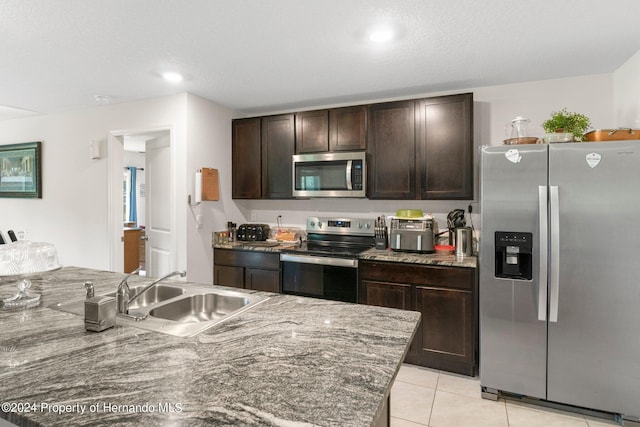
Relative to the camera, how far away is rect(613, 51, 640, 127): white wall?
2.35 m

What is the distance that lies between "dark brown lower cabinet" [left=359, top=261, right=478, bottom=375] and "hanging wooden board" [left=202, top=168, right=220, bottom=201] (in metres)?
1.79

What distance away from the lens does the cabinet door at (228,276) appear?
342cm

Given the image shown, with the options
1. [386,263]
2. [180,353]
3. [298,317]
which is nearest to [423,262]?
[386,263]

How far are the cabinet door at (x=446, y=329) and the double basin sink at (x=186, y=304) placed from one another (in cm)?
152

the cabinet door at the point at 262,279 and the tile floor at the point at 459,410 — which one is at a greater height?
the cabinet door at the point at 262,279

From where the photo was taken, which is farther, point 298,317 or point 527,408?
point 527,408

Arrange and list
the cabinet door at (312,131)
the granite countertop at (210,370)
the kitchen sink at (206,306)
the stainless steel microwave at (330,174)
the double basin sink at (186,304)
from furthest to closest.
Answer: the cabinet door at (312,131)
the stainless steel microwave at (330,174)
the kitchen sink at (206,306)
the double basin sink at (186,304)
the granite countertop at (210,370)

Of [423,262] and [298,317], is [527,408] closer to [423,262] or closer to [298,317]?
[423,262]

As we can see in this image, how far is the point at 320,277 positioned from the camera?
9.89 ft

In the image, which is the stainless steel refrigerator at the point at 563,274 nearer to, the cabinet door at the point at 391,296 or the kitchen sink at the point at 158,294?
the cabinet door at the point at 391,296

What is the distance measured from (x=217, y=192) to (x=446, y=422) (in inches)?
110

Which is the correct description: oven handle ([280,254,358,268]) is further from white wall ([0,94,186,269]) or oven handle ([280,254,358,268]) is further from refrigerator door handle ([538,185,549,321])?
refrigerator door handle ([538,185,549,321])

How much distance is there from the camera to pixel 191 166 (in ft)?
10.7

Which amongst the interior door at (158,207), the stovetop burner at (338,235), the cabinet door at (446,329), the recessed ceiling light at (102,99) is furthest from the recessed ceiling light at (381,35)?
the recessed ceiling light at (102,99)
